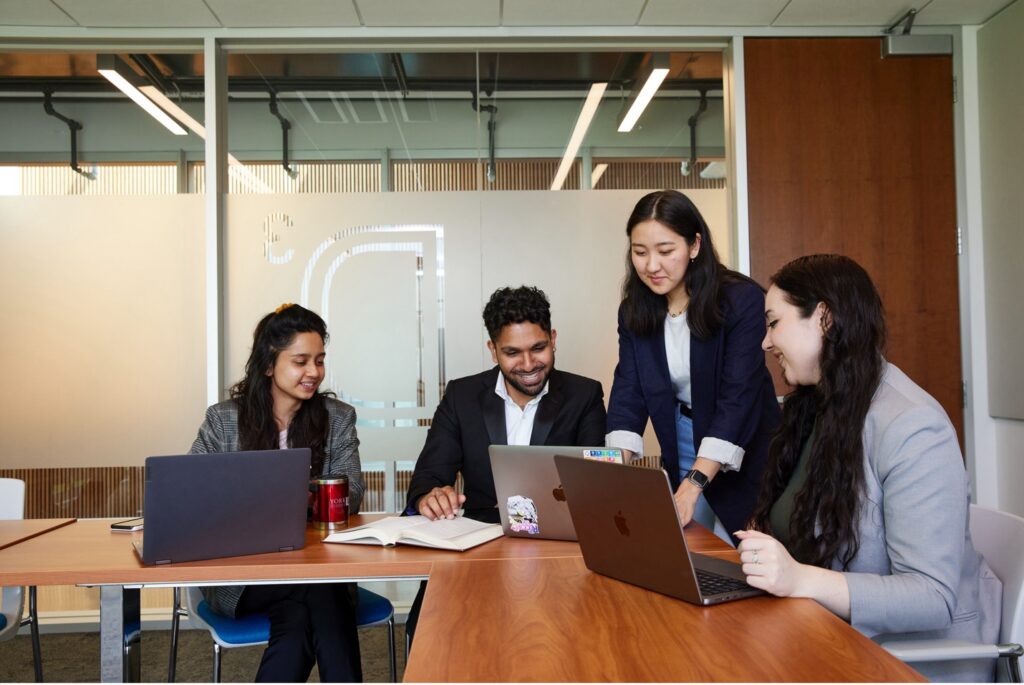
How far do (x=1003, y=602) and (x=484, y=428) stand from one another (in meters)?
1.56

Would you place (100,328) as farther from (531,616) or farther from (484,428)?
(531,616)

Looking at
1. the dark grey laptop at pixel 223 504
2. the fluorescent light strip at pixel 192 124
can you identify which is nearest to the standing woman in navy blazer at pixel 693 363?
the dark grey laptop at pixel 223 504

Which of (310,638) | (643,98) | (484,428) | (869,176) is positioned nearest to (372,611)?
(310,638)

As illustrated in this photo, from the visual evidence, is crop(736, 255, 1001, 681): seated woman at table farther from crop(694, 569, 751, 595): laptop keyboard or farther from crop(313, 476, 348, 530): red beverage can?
crop(313, 476, 348, 530): red beverage can

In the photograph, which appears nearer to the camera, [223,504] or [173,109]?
[223,504]

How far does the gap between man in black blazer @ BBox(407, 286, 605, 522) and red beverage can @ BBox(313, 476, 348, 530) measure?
1.23ft

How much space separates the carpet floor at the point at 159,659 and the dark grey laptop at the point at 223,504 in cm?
151

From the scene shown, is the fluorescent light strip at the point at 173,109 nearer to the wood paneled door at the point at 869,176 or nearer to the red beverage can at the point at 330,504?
the red beverage can at the point at 330,504

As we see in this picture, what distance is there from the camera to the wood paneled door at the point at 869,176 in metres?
4.06

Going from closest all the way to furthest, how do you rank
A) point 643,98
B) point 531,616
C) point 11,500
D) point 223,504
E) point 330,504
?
point 531,616 → point 223,504 → point 330,504 → point 11,500 → point 643,98

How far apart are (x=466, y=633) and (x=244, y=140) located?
3.26 metres

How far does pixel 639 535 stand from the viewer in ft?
5.17

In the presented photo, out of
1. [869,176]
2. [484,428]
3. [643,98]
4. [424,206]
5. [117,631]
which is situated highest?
[643,98]

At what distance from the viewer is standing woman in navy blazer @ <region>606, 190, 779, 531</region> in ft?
8.14
